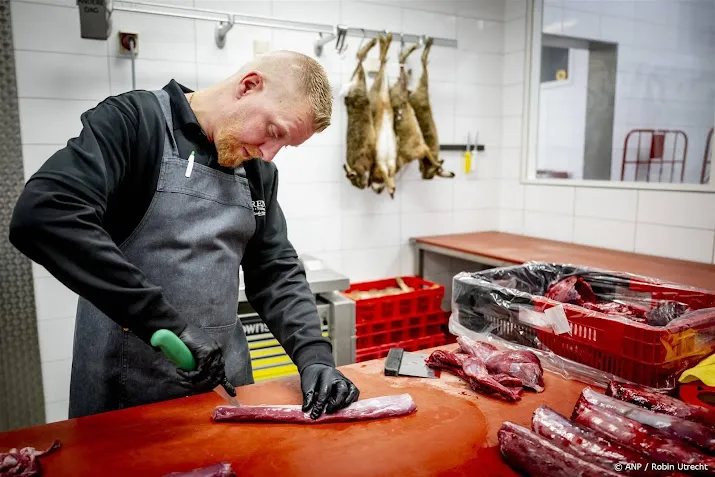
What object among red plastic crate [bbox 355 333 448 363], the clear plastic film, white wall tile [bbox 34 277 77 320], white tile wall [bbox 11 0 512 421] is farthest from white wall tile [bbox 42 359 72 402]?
the clear plastic film

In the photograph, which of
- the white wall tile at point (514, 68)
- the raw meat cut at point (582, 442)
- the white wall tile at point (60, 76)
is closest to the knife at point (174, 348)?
the raw meat cut at point (582, 442)

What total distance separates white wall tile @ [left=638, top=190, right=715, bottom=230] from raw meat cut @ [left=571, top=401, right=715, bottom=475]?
2.16 meters

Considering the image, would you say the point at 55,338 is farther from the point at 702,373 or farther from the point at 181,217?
the point at 702,373

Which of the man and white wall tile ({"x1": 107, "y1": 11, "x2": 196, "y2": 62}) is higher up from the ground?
white wall tile ({"x1": 107, "y1": 11, "x2": 196, "y2": 62})

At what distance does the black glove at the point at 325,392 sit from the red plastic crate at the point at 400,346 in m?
1.55

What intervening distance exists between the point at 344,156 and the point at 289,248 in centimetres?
181

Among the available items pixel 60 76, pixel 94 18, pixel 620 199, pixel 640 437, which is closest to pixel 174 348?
pixel 640 437

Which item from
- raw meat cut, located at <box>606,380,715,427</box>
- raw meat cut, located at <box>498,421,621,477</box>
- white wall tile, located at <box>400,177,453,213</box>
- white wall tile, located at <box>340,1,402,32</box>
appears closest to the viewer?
raw meat cut, located at <box>498,421,621,477</box>

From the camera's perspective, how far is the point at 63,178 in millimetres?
1239

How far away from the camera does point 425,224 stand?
3.96m

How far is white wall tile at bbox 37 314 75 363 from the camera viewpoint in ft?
9.51

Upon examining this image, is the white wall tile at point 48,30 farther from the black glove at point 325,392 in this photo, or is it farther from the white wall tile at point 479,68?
the white wall tile at point 479,68

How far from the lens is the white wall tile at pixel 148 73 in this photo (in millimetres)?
2881

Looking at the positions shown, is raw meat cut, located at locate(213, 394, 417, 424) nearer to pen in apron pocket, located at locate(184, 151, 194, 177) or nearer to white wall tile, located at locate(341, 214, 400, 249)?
pen in apron pocket, located at locate(184, 151, 194, 177)
